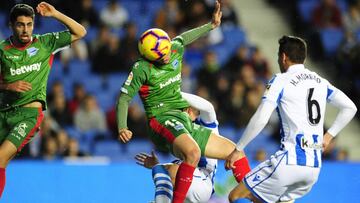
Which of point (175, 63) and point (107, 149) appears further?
point (107, 149)

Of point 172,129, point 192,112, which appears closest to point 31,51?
point 172,129

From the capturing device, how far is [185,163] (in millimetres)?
8820

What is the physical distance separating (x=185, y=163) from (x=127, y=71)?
21.8 feet

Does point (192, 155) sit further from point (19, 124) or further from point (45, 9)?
point (45, 9)

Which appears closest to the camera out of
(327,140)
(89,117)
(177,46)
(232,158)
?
(232,158)

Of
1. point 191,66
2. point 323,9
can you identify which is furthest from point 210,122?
point 323,9

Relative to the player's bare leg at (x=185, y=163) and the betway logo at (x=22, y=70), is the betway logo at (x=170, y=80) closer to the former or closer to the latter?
the player's bare leg at (x=185, y=163)

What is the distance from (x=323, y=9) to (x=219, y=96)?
318 cm

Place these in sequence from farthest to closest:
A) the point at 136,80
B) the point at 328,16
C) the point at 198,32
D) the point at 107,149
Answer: the point at 328,16 < the point at 107,149 < the point at 198,32 < the point at 136,80

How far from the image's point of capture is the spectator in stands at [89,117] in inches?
560

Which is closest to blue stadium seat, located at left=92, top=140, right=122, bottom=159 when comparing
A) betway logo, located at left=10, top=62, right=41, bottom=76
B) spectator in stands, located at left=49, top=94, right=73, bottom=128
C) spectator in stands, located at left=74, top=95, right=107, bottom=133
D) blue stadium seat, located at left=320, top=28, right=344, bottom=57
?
spectator in stands, located at left=74, top=95, right=107, bottom=133

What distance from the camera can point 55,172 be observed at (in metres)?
11.6

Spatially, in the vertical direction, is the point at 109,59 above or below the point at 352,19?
below

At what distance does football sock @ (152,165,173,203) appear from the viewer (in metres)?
9.06
